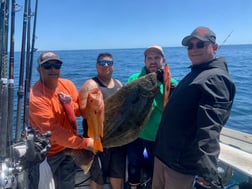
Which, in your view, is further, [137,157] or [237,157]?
[237,157]

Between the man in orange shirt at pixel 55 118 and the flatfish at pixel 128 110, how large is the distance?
43 cm

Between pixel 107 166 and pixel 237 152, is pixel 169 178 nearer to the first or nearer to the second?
pixel 107 166

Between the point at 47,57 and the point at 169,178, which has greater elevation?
the point at 47,57

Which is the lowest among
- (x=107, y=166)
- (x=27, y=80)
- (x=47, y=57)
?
(x=107, y=166)

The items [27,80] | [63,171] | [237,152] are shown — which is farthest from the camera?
[237,152]

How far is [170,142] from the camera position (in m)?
2.78

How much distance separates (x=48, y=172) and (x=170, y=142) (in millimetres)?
1472

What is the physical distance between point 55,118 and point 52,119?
7 cm

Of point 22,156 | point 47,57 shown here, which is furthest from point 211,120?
point 47,57

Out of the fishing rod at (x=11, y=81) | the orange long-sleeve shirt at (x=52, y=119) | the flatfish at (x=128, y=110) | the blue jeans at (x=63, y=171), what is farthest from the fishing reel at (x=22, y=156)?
the flatfish at (x=128, y=110)

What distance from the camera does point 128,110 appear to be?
141 inches

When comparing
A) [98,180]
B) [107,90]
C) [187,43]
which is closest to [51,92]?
[107,90]

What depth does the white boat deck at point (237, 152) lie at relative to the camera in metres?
3.51

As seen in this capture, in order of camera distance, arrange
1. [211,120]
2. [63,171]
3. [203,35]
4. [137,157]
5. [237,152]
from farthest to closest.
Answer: [237,152]
[137,157]
[63,171]
[203,35]
[211,120]
